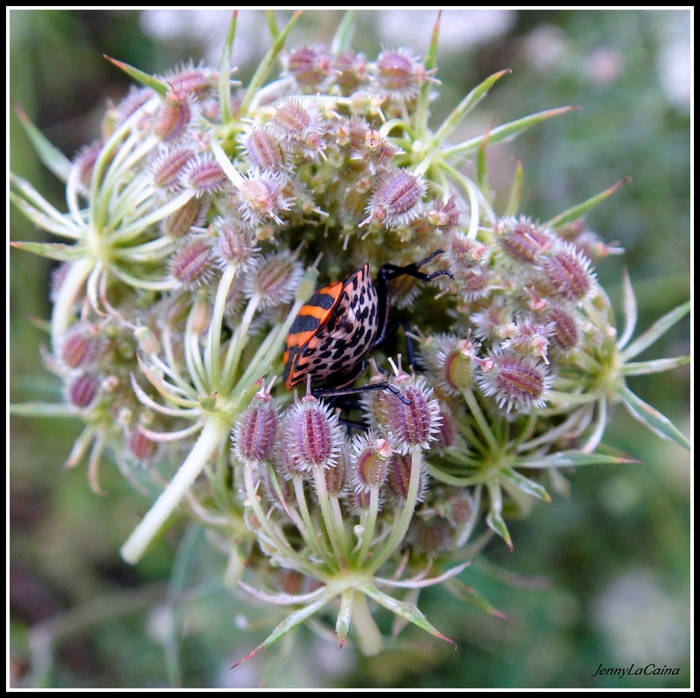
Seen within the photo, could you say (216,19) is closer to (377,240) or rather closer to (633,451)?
(377,240)

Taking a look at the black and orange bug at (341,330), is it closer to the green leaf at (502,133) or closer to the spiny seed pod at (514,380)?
the spiny seed pod at (514,380)

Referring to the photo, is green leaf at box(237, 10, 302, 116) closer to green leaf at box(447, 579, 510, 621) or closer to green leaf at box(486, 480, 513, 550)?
green leaf at box(486, 480, 513, 550)

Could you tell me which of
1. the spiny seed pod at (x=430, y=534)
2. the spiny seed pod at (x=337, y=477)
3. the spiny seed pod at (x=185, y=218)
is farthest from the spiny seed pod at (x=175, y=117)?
the spiny seed pod at (x=430, y=534)

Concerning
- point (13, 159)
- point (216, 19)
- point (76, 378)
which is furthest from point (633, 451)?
point (13, 159)

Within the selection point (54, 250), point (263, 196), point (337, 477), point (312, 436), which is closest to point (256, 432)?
point (312, 436)

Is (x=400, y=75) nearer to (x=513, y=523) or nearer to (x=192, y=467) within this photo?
(x=192, y=467)
